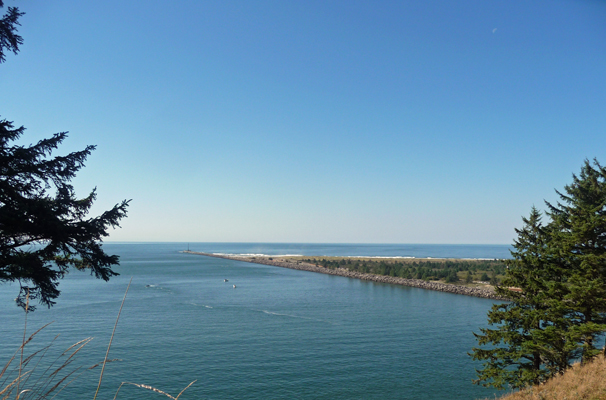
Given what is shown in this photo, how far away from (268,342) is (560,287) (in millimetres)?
27042

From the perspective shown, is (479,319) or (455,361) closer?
(455,361)

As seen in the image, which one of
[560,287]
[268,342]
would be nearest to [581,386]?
[560,287]

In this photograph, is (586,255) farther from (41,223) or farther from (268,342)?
(268,342)

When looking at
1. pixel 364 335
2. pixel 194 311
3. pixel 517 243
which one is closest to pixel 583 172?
pixel 517 243

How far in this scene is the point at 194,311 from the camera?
51.6 meters

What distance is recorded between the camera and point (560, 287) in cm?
1906

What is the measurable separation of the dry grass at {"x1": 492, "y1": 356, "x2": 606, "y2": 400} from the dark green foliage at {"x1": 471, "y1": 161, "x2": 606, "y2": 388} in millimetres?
1034

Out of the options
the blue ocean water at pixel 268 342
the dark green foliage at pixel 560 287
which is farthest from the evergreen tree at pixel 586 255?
the blue ocean water at pixel 268 342

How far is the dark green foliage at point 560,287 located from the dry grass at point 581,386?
1.03 metres

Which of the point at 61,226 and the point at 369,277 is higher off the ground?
the point at 61,226

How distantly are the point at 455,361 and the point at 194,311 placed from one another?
115ft

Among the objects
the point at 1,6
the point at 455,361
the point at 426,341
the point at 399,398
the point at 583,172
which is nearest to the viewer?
the point at 1,6

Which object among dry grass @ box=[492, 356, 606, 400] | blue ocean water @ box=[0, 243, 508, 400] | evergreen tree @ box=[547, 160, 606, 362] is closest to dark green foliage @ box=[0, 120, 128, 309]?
blue ocean water @ box=[0, 243, 508, 400]

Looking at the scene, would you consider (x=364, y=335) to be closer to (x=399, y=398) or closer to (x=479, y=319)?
(x=399, y=398)
